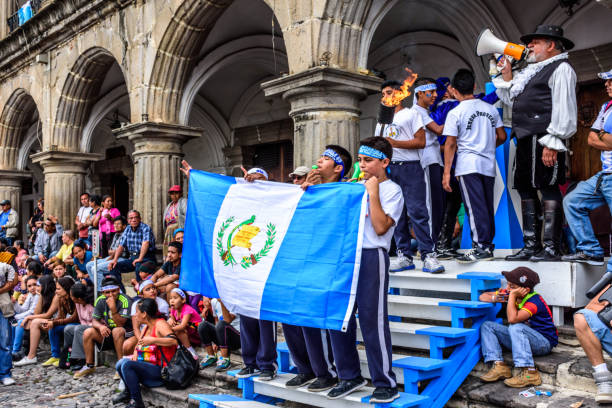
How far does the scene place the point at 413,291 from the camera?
5.06 m

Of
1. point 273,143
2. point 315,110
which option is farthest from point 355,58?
point 273,143

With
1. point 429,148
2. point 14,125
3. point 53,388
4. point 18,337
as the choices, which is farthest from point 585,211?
point 14,125

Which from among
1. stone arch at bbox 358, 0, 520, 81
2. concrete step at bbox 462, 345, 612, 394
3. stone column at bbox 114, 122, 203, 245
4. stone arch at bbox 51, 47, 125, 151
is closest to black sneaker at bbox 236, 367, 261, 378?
concrete step at bbox 462, 345, 612, 394

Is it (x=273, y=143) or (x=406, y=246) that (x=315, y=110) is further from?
(x=273, y=143)

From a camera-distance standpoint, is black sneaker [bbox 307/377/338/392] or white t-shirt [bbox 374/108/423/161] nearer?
black sneaker [bbox 307/377/338/392]

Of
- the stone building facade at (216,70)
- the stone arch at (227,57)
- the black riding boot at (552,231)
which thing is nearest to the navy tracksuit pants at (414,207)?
the black riding boot at (552,231)

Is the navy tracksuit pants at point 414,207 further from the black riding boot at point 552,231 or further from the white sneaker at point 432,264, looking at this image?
the black riding boot at point 552,231

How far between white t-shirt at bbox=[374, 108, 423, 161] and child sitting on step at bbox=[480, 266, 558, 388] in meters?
1.52

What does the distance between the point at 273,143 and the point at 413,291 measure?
8522 mm

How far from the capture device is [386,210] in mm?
3549

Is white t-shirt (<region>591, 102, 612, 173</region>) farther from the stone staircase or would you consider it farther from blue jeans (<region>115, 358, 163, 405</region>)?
blue jeans (<region>115, 358, 163, 405</region>)

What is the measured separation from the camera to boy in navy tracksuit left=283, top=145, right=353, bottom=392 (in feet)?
12.7

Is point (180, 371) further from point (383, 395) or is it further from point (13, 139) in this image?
point (13, 139)

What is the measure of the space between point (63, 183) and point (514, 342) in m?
11.3
